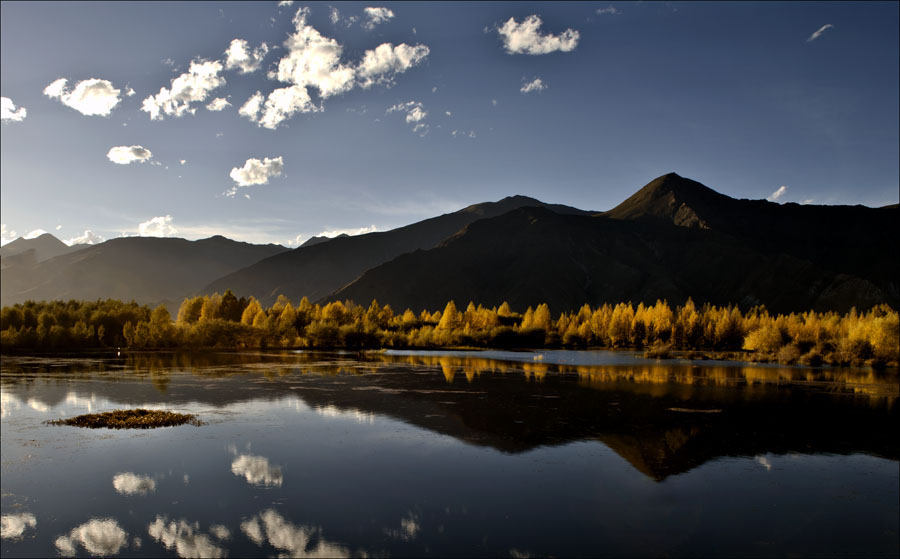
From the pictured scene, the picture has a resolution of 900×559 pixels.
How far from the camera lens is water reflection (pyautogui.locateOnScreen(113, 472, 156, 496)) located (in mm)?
19125

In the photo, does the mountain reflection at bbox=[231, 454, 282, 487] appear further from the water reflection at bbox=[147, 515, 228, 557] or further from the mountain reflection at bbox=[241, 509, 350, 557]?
the water reflection at bbox=[147, 515, 228, 557]

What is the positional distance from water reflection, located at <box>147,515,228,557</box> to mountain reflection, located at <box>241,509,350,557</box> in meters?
0.88

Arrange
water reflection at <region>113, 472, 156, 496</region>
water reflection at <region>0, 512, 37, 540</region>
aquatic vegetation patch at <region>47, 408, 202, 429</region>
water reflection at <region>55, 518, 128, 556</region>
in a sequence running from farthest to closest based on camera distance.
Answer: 1. aquatic vegetation patch at <region>47, 408, 202, 429</region>
2. water reflection at <region>113, 472, 156, 496</region>
3. water reflection at <region>0, 512, 37, 540</region>
4. water reflection at <region>55, 518, 128, 556</region>

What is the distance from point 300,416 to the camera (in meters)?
34.2

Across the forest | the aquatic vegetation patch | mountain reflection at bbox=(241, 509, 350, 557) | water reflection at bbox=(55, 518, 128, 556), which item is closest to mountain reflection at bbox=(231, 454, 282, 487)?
mountain reflection at bbox=(241, 509, 350, 557)

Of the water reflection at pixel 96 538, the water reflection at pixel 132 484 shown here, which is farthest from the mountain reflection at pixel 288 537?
the water reflection at pixel 132 484

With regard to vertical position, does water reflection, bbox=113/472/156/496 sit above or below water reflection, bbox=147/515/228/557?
above

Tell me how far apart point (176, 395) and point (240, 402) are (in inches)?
280

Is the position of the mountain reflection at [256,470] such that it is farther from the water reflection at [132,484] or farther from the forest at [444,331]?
the forest at [444,331]

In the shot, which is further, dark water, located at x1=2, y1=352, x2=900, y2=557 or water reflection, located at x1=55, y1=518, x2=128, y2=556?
dark water, located at x1=2, y1=352, x2=900, y2=557

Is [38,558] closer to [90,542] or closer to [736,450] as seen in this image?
[90,542]

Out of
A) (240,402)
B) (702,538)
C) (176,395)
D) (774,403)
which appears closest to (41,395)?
(176,395)

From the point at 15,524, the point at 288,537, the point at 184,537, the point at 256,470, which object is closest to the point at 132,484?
the point at 15,524

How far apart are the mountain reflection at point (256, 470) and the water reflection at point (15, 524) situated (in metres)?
6.47
